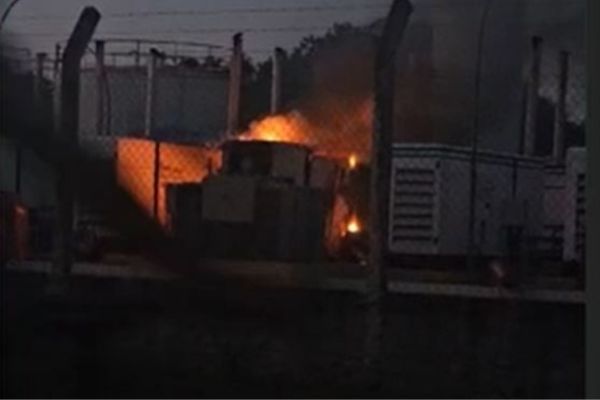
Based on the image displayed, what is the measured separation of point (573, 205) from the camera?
8.84 m

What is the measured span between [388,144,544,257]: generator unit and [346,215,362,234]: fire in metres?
1.19

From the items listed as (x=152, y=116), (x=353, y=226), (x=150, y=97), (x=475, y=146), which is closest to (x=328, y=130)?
(x=353, y=226)

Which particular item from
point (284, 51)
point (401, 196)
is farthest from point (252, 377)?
point (401, 196)

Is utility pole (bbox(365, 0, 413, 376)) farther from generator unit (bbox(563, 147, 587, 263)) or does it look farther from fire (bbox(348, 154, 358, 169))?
generator unit (bbox(563, 147, 587, 263))

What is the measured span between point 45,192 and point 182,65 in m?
3.09

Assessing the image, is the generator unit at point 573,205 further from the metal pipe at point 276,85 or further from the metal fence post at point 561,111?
the metal pipe at point 276,85

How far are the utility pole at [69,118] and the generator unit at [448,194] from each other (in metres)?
2.62

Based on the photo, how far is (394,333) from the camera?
20.9 feet

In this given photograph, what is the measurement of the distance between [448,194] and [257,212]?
288 centimetres

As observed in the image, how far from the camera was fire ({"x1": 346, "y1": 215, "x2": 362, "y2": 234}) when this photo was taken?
25.2 ft

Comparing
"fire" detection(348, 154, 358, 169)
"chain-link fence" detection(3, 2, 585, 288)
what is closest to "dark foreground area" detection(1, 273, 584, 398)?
"chain-link fence" detection(3, 2, 585, 288)

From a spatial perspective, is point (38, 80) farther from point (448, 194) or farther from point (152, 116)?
point (448, 194)

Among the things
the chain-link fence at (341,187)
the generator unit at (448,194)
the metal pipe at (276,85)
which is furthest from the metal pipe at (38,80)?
the generator unit at (448,194)

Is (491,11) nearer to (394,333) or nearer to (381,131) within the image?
(381,131)
